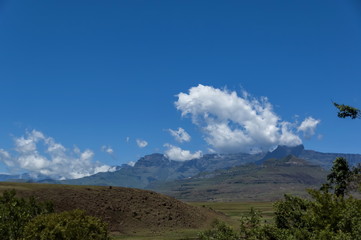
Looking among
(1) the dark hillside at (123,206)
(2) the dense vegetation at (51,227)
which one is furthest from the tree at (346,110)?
(1) the dark hillside at (123,206)

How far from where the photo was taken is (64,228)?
37.1 metres

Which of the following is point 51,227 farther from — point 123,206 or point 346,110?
point 123,206

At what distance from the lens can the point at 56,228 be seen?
3716 centimetres

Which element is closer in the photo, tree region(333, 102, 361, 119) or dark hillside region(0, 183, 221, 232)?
tree region(333, 102, 361, 119)

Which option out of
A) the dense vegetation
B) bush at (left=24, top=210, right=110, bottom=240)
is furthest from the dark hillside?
bush at (left=24, top=210, right=110, bottom=240)

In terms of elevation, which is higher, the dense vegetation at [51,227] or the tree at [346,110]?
the tree at [346,110]

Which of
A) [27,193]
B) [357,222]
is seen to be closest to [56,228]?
[357,222]

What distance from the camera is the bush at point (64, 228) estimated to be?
37062 millimetres

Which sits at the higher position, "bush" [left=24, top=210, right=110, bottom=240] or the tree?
the tree

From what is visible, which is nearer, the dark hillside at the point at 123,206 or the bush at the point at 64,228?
the bush at the point at 64,228

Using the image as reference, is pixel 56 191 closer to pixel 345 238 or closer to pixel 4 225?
pixel 4 225

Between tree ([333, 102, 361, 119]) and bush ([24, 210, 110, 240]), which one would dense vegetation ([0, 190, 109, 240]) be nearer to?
bush ([24, 210, 110, 240])

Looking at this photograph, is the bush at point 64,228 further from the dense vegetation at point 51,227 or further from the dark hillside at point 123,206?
the dark hillside at point 123,206

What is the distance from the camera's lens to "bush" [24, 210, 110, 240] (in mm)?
37062
